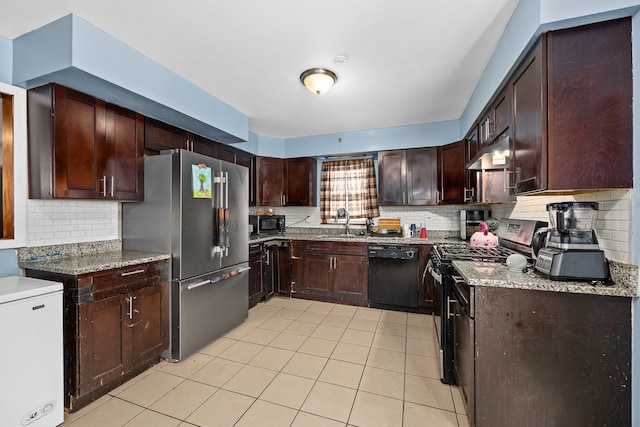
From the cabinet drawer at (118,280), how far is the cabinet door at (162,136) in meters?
1.16

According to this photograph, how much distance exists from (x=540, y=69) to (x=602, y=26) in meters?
0.31

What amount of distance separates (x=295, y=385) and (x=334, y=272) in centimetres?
195

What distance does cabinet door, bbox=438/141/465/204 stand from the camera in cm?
352

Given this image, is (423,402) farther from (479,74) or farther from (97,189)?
(97,189)

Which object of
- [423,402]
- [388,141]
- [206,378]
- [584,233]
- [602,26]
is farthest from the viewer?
[388,141]

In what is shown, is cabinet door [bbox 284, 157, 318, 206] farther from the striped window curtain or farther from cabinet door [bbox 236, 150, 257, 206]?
cabinet door [bbox 236, 150, 257, 206]

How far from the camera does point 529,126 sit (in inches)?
63.4

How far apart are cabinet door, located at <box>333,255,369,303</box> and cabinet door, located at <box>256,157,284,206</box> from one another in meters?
1.45

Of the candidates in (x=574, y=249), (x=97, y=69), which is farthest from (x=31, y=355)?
(x=574, y=249)

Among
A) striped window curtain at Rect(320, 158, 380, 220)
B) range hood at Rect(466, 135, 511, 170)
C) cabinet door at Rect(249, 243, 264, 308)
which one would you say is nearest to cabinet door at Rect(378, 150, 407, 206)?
striped window curtain at Rect(320, 158, 380, 220)

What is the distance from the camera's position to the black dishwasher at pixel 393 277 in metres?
3.58

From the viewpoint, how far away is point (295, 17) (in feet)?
5.97

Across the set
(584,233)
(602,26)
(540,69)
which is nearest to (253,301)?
(584,233)

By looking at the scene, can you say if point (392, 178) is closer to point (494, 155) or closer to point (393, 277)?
point (393, 277)
